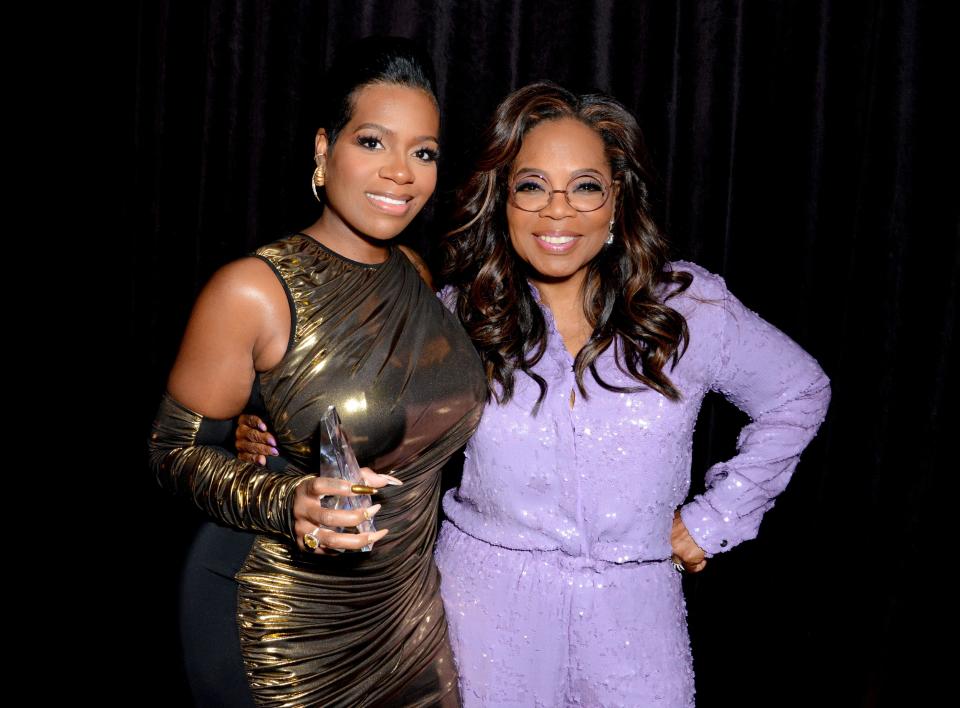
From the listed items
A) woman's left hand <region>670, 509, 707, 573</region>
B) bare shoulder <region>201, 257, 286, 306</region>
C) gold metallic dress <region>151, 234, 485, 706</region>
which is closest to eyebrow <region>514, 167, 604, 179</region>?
gold metallic dress <region>151, 234, 485, 706</region>

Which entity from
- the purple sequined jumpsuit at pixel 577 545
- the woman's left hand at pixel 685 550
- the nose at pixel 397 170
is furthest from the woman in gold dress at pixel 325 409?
the woman's left hand at pixel 685 550

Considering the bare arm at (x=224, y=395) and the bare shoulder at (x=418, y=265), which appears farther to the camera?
the bare shoulder at (x=418, y=265)

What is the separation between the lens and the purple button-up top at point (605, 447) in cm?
→ 165

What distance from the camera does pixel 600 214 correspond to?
5.70 feet

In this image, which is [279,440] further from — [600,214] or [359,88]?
[600,214]

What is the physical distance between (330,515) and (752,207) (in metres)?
1.77

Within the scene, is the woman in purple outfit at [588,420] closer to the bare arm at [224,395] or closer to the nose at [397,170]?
the nose at [397,170]

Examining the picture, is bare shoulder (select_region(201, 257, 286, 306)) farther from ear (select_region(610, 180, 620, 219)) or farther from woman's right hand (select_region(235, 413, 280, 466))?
ear (select_region(610, 180, 620, 219))

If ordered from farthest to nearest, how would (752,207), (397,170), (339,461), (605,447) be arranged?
(752,207) < (605,447) < (397,170) < (339,461)

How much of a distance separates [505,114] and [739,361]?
74 centimetres

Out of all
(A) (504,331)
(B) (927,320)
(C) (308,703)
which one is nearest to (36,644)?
(C) (308,703)

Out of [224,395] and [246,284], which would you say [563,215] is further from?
[224,395]

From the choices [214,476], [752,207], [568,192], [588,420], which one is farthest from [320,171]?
[752,207]

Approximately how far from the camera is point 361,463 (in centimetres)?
155
